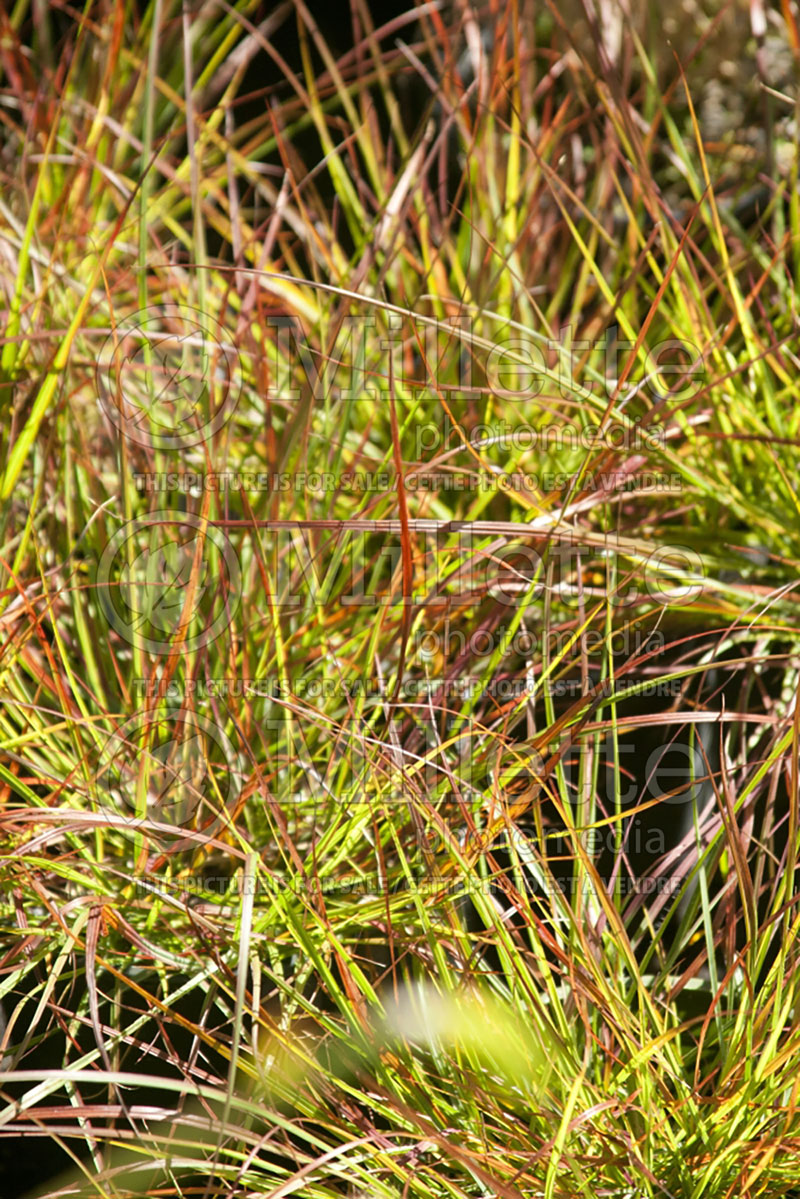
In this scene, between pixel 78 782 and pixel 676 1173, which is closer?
pixel 676 1173

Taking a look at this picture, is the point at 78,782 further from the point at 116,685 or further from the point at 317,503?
the point at 317,503

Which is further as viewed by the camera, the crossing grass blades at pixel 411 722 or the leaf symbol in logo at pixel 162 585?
the leaf symbol in logo at pixel 162 585

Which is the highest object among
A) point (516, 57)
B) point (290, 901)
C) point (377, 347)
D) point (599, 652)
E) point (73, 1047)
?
point (516, 57)

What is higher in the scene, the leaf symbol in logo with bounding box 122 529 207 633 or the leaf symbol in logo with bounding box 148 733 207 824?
the leaf symbol in logo with bounding box 122 529 207 633

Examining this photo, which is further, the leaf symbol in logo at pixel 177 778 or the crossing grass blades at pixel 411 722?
the leaf symbol in logo at pixel 177 778

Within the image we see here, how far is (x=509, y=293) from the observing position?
92cm

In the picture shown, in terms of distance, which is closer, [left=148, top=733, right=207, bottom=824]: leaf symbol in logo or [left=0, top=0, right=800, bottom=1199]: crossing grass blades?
[left=0, top=0, right=800, bottom=1199]: crossing grass blades

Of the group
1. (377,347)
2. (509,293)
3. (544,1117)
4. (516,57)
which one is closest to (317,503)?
(377,347)

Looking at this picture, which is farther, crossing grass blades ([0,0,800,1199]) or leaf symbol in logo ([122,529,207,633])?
leaf symbol in logo ([122,529,207,633])

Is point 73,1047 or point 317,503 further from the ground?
point 317,503

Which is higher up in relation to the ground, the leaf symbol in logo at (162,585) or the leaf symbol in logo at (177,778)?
the leaf symbol in logo at (162,585)

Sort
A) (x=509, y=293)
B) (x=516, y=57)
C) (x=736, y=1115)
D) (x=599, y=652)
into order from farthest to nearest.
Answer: (x=509, y=293) → (x=516, y=57) → (x=599, y=652) → (x=736, y=1115)

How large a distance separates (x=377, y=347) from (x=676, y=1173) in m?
0.66

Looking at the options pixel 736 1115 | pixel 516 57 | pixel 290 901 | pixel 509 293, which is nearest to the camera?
pixel 736 1115
